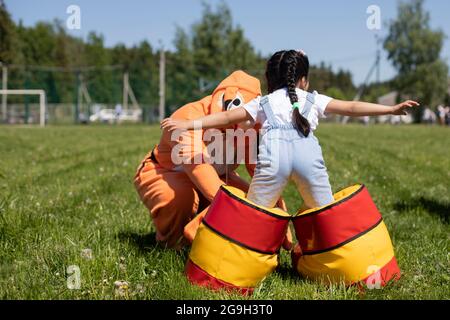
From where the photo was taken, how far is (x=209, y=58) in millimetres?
46438

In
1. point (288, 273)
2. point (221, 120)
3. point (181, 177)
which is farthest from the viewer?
point (181, 177)

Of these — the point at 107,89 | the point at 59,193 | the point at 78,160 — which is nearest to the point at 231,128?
the point at 59,193

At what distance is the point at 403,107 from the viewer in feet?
10.7

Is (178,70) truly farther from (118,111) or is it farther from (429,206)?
(429,206)

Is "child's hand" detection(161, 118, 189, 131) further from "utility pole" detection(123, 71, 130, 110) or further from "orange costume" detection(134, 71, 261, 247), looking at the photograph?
"utility pole" detection(123, 71, 130, 110)

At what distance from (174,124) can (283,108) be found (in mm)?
645

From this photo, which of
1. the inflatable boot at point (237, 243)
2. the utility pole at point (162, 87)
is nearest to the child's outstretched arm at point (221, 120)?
the inflatable boot at point (237, 243)

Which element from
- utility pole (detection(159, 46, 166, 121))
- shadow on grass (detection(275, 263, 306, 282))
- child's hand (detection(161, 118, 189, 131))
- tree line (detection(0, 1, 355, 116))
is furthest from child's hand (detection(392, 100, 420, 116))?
utility pole (detection(159, 46, 166, 121))

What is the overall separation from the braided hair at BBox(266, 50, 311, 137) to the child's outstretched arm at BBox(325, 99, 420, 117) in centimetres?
25

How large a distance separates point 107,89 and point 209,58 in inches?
333

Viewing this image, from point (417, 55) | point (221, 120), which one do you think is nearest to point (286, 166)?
point (221, 120)

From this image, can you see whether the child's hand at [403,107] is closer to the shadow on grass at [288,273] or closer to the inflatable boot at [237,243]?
the inflatable boot at [237,243]

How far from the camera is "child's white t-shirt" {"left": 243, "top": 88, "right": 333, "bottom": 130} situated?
3.21 meters

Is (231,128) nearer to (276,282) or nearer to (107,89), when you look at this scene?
(276,282)
